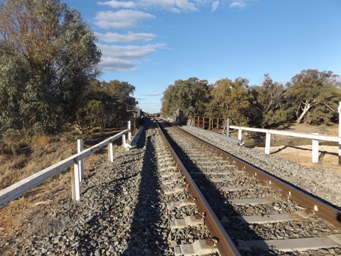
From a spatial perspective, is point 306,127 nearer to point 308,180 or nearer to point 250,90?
point 250,90

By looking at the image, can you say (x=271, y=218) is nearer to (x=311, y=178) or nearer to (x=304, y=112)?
(x=311, y=178)

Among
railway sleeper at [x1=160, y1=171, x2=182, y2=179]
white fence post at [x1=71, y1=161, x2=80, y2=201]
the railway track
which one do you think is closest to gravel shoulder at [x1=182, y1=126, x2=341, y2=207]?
the railway track

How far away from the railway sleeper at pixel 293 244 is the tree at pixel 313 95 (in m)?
50.8

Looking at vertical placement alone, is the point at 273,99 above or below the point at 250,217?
above

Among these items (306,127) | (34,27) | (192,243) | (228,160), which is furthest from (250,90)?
(192,243)

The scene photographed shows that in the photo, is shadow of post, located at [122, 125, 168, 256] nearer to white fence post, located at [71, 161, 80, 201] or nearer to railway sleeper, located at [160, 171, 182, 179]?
railway sleeper, located at [160, 171, 182, 179]

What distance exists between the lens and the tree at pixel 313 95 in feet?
158

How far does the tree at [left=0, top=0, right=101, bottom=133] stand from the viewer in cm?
1630

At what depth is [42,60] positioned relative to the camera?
17875 mm

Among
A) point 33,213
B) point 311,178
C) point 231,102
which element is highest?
point 231,102

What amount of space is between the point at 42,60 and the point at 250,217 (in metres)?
17.4

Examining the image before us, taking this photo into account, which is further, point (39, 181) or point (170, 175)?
point (170, 175)

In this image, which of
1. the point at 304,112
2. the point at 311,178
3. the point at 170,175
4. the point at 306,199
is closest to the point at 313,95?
the point at 304,112

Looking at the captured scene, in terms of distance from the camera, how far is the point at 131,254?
3.55 m
